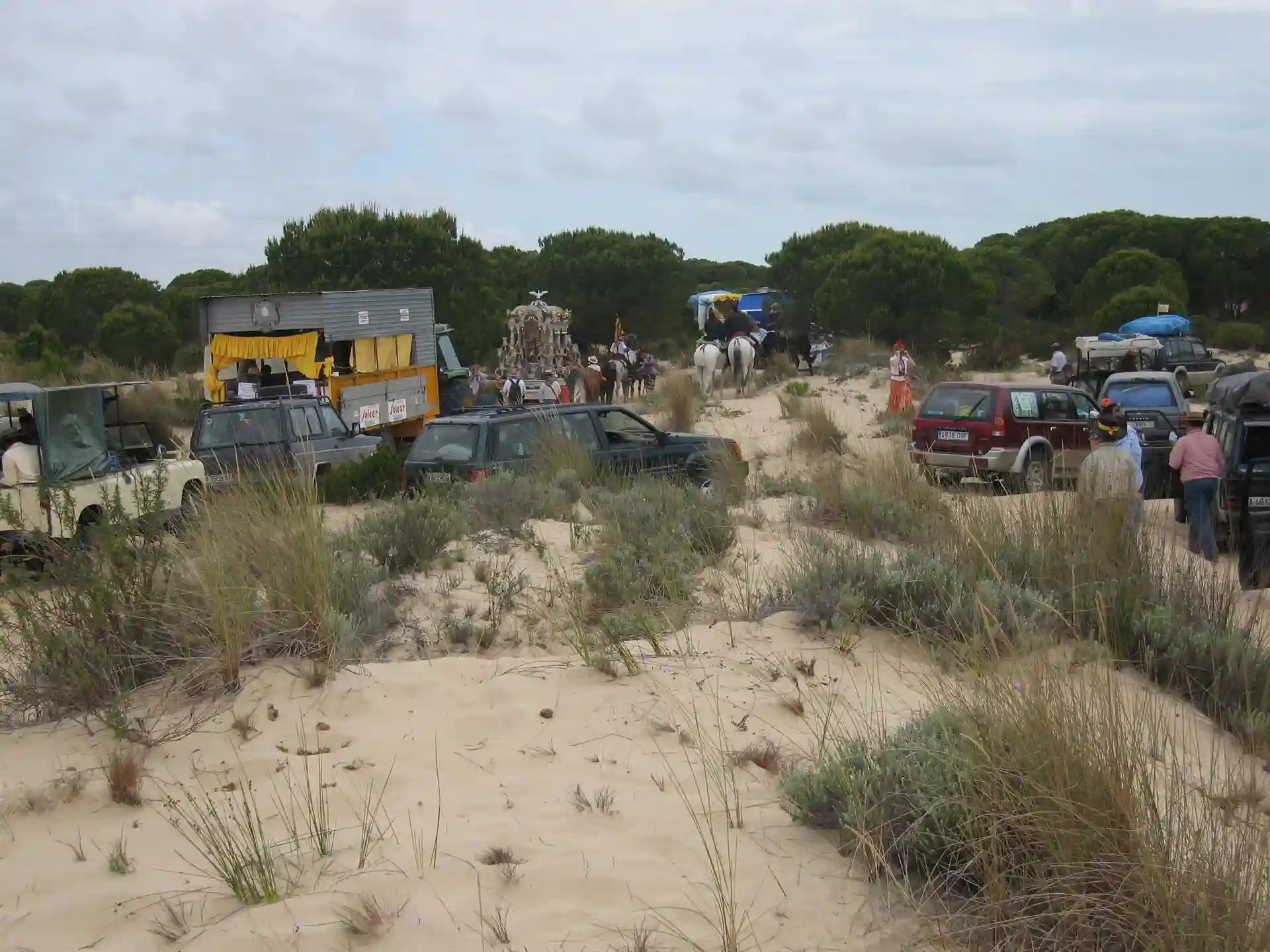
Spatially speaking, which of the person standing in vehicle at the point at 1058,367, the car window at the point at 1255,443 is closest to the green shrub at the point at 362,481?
the car window at the point at 1255,443

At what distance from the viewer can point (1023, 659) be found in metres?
4.45

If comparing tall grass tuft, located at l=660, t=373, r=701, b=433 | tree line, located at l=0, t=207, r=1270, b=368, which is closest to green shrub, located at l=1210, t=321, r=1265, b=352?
tree line, located at l=0, t=207, r=1270, b=368

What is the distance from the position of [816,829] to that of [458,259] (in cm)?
4069

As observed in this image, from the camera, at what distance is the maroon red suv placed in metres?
16.9

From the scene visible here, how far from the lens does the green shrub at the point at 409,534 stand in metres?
8.37

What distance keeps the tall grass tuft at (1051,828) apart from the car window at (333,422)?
1350cm

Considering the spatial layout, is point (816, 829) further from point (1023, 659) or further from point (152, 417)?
point (152, 417)

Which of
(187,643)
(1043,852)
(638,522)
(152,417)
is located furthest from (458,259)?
(1043,852)

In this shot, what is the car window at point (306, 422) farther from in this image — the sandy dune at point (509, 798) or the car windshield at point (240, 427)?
the sandy dune at point (509, 798)

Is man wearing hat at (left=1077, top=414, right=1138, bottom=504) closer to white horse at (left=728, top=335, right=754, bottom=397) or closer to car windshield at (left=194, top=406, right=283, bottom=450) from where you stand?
car windshield at (left=194, top=406, right=283, bottom=450)

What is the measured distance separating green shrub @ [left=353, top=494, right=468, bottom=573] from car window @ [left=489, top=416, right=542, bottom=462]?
2.96m

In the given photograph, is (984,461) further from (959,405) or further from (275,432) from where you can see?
(275,432)

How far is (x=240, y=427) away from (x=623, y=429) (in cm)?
533

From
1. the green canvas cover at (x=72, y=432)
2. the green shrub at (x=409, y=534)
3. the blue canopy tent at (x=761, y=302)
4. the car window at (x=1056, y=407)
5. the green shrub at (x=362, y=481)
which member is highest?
the blue canopy tent at (x=761, y=302)
